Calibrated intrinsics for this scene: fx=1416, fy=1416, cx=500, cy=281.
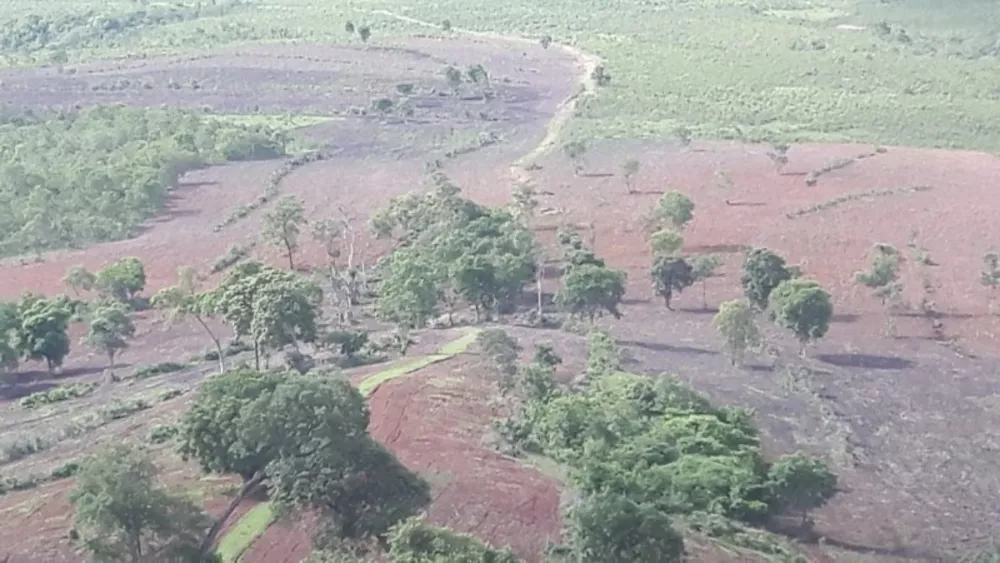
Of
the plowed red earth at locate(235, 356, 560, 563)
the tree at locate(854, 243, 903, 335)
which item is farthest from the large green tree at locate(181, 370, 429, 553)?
the tree at locate(854, 243, 903, 335)

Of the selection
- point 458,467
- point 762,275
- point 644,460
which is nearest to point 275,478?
point 458,467

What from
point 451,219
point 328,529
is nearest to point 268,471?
point 328,529

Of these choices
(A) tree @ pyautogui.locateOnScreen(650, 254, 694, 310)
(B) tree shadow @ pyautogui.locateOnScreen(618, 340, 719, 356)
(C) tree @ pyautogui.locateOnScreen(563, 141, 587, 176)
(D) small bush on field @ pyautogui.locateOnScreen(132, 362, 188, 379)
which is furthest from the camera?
(C) tree @ pyautogui.locateOnScreen(563, 141, 587, 176)

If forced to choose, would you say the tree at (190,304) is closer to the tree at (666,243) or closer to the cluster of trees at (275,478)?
the cluster of trees at (275,478)

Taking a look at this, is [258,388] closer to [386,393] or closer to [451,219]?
[386,393]

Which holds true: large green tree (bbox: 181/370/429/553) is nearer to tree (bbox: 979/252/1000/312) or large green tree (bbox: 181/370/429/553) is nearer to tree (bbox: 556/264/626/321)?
tree (bbox: 556/264/626/321)

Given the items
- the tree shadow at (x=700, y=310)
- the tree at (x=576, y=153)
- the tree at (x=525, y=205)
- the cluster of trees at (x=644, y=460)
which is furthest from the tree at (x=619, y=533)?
the tree at (x=576, y=153)

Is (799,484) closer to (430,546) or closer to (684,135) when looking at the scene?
(430,546)
